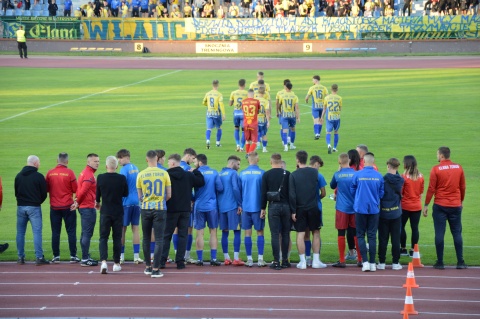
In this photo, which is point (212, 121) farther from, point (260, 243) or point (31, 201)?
point (31, 201)

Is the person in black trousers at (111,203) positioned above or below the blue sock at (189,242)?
above

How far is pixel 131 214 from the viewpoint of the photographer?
15555 millimetres

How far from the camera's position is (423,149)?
87.5 feet

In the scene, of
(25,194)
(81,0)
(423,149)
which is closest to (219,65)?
(81,0)

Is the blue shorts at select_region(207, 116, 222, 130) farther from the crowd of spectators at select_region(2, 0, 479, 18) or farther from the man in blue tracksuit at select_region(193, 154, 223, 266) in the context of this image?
the crowd of spectators at select_region(2, 0, 479, 18)

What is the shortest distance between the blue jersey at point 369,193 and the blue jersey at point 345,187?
0.47 meters

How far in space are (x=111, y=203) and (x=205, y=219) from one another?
185cm

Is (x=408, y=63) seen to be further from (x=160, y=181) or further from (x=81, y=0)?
(x=160, y=181)

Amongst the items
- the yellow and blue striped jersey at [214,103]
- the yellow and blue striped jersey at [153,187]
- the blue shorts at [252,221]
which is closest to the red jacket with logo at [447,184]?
the blue shorts at [252,221]

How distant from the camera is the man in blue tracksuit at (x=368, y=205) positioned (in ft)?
47.9

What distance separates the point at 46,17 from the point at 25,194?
53063mm

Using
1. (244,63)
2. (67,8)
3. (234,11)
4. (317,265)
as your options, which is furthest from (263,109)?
(67,8)

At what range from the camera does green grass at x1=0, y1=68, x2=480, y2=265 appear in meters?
22.1

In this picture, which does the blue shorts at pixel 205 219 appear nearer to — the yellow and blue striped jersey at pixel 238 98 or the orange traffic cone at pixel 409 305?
the orange traffic cone at pixel 409 305
